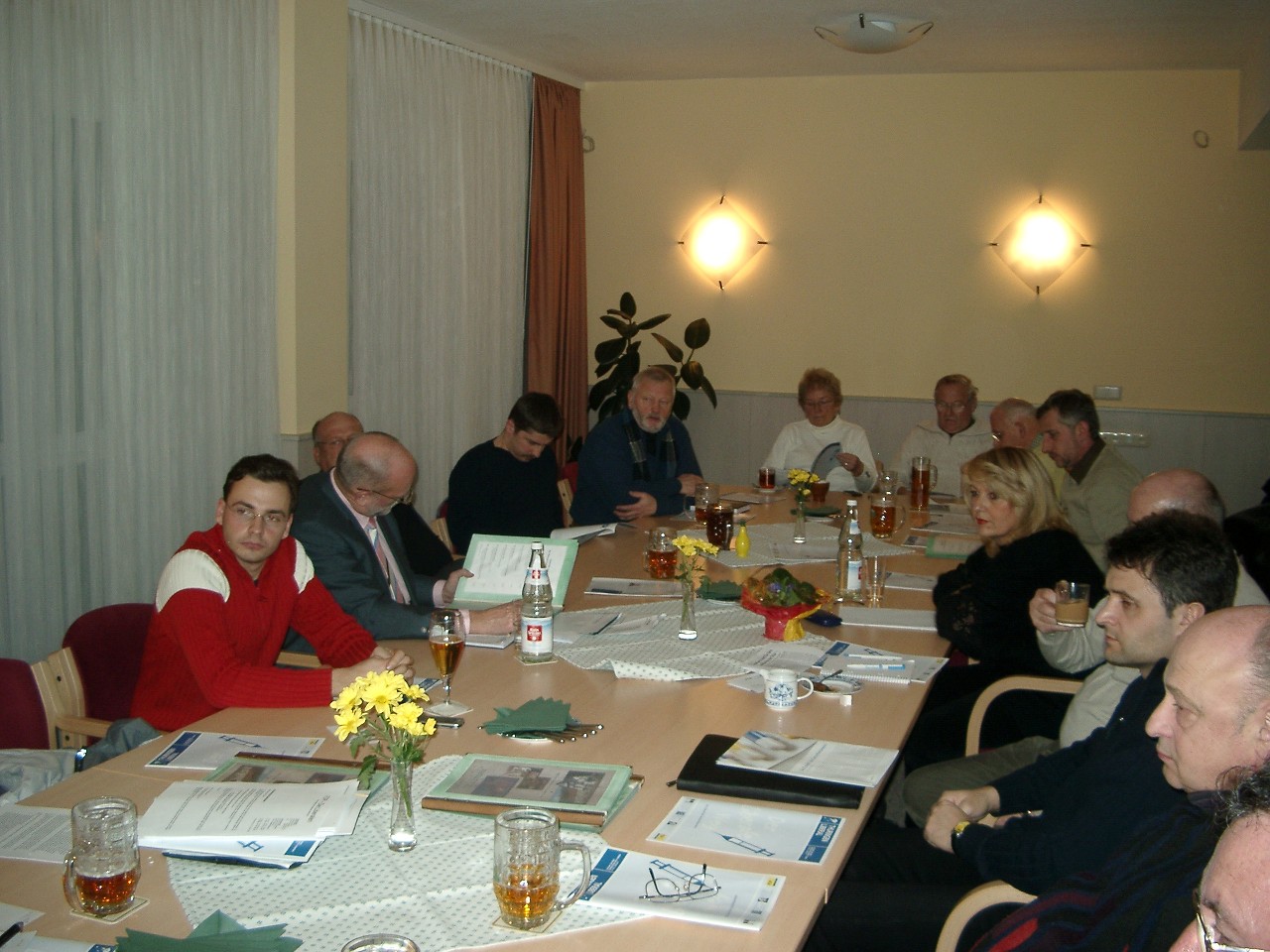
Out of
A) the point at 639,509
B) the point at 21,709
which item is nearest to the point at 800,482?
the point at 639,509

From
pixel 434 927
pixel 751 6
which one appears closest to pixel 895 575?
pixel 434 927

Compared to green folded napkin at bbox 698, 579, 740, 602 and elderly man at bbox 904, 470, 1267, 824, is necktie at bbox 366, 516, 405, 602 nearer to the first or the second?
green folded napkin at bbox 698, 579, 740, 602

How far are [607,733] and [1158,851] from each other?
112 centimetres

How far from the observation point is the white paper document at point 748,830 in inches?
77.7

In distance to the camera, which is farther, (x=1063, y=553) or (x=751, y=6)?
(x=751, y=6)

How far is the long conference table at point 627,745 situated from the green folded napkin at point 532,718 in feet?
0.09

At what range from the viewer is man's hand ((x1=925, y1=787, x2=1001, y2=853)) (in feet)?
8.35

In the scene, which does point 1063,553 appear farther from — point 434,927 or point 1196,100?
point 1196,100

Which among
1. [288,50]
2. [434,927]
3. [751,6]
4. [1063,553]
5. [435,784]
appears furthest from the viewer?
[751,6]

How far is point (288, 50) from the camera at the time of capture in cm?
535

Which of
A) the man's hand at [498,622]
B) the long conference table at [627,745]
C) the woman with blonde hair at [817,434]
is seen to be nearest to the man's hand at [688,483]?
the woman with blonde hair at [817,434]

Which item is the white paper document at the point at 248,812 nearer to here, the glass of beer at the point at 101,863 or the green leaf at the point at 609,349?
the glass of beer at the point at 101,863

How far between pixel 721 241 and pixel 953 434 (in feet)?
8.15

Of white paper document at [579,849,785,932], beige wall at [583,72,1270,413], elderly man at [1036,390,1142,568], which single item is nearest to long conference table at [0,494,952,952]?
white paper document at [579,849,785,932]
